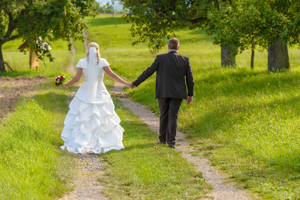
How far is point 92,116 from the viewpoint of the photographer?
781 cm

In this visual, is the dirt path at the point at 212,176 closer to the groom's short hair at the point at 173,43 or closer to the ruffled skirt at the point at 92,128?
the ruffled skirt at the point at 92,128

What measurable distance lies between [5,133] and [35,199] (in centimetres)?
334

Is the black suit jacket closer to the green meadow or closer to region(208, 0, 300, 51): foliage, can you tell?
the green meadow

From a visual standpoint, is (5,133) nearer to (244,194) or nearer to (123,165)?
(123,165)

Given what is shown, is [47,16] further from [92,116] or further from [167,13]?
[92,116]

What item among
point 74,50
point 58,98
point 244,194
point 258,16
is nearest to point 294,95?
point 258,16

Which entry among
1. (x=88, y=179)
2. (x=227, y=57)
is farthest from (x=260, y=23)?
(x=88, y=179)

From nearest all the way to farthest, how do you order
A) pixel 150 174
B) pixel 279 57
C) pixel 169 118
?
pixel 150 174 < pixel 169 118 < pixel 279 57

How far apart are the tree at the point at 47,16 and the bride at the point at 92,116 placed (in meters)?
12.2

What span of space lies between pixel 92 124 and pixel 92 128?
0.12 meters

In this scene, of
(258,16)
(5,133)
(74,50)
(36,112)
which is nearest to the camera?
(5,133)

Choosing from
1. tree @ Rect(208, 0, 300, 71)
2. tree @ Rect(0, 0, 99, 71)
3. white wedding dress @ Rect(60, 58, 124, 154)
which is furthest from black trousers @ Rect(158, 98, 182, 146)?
tree @ Rect(0, 0, 99, 71)

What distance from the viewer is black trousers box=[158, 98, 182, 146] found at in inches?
312

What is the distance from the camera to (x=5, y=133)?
7480 millimetres
